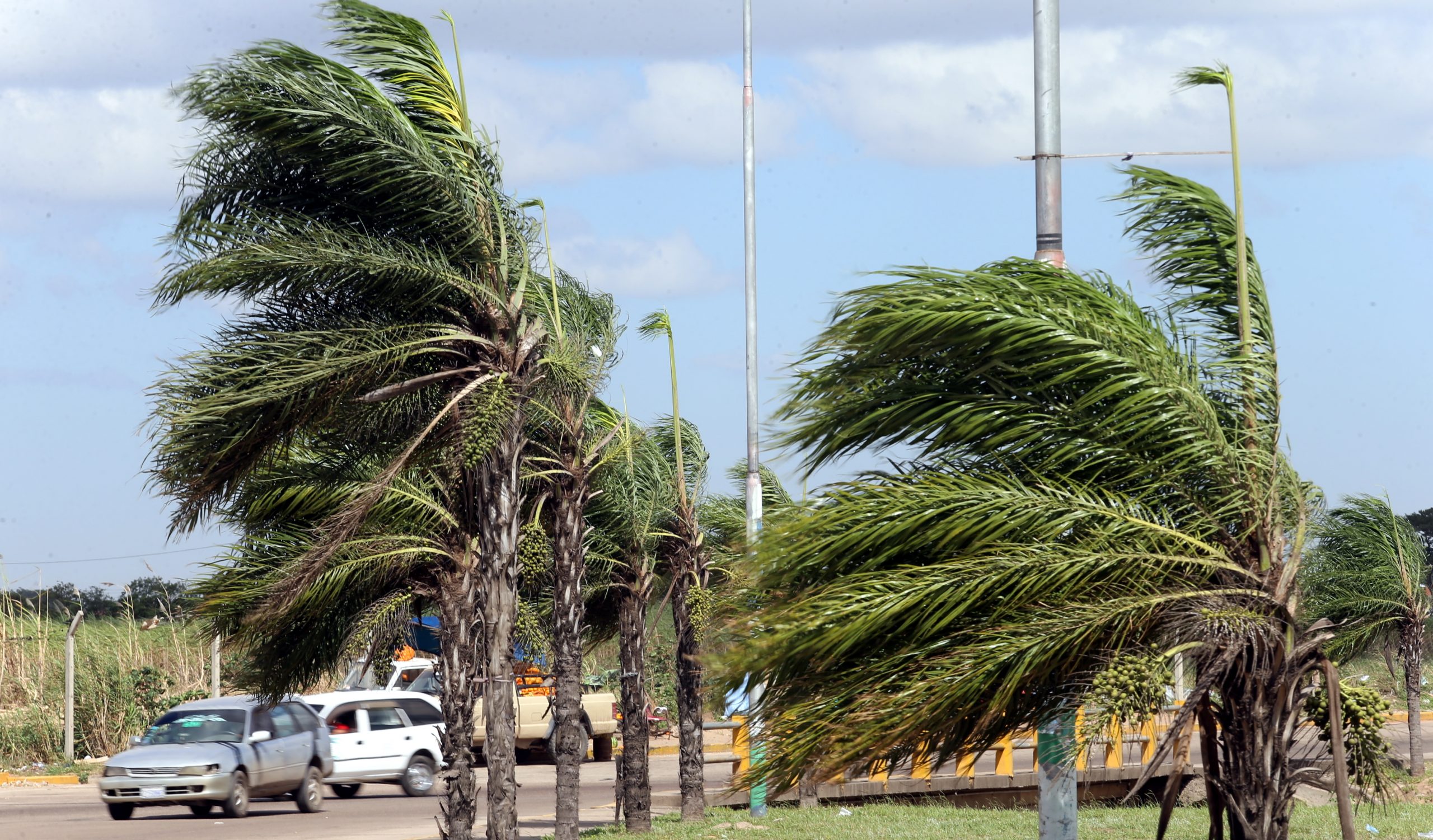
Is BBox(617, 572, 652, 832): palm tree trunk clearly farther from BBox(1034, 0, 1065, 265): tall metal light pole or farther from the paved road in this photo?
BBox(1034, 0, 1065, 265): tall metal light pole

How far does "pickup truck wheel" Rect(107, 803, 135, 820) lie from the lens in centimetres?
1839

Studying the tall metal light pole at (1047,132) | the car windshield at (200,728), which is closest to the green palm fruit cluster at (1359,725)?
the tall metal light pole at (1047,132)

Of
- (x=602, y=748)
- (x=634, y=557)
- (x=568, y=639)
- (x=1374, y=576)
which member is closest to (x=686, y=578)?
(x=634, y=557)

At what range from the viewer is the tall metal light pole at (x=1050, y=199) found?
7.16 metres

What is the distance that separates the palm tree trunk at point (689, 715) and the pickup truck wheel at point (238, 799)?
556 centimetres

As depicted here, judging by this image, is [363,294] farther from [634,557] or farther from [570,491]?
[634,557]

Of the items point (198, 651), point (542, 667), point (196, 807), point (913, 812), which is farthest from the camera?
point (198, 651)

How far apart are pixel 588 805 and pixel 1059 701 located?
51.4 ft

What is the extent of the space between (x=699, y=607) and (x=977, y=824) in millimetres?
3811

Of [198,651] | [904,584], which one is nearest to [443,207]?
[904,584]

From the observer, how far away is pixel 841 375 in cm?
711

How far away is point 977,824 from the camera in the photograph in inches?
632

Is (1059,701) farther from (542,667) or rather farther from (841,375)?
(542,667)

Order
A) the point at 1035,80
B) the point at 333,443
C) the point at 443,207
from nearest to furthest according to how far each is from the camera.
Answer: the point at 1035,80 < the point at 443,207 < the point at 333,443
